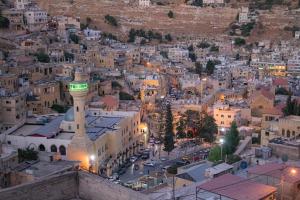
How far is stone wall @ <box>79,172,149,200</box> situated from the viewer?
1377 cm

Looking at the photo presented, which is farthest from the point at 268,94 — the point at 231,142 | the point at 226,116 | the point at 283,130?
the point at 231,142

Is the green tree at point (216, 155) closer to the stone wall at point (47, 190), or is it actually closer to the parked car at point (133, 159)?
the parked car at point (133, 159)

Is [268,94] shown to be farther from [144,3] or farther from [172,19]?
[144,3]

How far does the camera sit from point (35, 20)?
47.9 m

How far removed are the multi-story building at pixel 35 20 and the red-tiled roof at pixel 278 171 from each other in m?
34.6

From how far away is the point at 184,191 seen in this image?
621 inches

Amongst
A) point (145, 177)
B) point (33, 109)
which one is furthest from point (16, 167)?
point (33, 109)

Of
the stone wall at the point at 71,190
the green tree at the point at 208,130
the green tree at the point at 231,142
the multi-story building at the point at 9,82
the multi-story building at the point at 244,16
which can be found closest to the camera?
the stone wall at the point at 71,190

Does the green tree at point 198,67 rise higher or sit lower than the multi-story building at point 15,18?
lower

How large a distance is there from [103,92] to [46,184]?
20814 mm

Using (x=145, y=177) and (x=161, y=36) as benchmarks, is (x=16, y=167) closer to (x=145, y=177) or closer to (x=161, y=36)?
(x=145, y=177)

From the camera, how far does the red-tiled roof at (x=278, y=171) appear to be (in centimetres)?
1438

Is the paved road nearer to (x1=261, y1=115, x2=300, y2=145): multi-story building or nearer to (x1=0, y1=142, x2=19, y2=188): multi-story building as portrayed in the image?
(x1=261, y1=115, x2=300, y2=145): multi-story building

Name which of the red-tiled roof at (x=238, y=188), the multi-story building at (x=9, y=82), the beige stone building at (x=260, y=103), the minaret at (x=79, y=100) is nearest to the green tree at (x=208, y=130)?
the beige stone building at (x=260, y=103)
